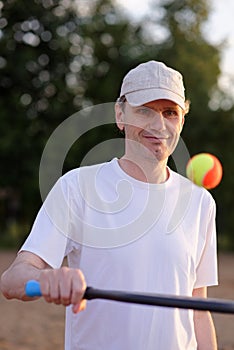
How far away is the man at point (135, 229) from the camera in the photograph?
7.77ft

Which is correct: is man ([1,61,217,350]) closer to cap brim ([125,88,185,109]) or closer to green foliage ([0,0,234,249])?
cap brim ([125,88,185,109])

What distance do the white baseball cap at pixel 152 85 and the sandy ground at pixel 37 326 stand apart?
5.36 meters

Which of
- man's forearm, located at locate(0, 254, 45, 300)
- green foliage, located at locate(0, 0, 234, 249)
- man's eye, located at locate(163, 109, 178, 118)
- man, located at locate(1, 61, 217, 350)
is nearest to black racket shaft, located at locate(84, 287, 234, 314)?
man's forearm, located at locate(0, 254, 45, 300)

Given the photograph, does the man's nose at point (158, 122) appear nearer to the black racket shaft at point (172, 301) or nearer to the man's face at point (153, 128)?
the man's face at point (153, 128)

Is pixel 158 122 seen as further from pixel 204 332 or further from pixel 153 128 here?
pixel 204 332

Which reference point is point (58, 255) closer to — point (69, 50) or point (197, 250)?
point (197, 250)

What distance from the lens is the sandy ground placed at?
25.3 ft

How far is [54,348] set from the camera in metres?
7.43

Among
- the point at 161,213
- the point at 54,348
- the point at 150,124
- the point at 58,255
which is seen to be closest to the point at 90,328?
the point at 58,255

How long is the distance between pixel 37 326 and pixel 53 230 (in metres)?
6.68

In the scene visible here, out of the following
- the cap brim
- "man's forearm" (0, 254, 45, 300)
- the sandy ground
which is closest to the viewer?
"man's forearm" (0, 254, 45, 300)

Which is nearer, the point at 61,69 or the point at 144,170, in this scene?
the point at 144,170

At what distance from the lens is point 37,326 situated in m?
8.77

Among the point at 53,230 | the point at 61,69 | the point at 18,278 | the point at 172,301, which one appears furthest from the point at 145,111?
the point at 61,69
